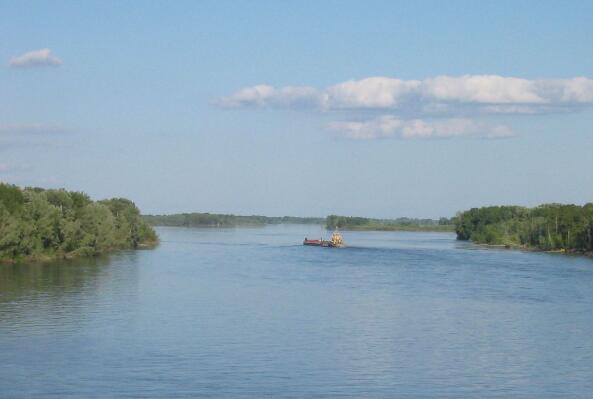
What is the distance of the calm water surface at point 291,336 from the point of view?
21469 millimetres

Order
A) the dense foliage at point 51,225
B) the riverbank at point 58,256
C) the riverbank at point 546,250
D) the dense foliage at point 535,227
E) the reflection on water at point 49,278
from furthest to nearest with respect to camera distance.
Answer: the dense foliage at point 535,227 → the riverbank at point 546,250 → the riverbank at point 58,256 → the dense foliage at point 51,225 → the reflection on water at point 49,278

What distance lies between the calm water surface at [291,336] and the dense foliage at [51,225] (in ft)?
14.1

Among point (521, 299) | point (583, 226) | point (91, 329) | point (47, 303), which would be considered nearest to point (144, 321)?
point (91, 329)

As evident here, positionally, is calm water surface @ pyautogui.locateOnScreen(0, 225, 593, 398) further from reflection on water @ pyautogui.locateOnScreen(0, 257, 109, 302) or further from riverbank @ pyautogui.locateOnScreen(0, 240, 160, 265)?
riverbank @ pyautogui.locateOnScreen(0, 240, 160, 265)

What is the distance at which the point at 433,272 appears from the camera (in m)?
58.9

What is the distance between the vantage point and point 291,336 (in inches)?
1128

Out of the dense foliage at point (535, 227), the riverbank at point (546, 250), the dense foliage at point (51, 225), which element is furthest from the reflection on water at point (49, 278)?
the dense foliage at point (535, 227)

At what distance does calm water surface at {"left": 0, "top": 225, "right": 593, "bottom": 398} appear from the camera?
21469 millimetres

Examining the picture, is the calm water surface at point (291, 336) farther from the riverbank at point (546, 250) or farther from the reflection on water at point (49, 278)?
the riverbank at point (546, 250)

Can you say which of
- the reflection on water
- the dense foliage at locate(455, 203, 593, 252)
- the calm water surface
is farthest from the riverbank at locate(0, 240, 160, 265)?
the dense foliage at locate(455, 203, 593, 252)

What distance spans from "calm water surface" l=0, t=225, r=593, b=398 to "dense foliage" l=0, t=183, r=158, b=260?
4298mm

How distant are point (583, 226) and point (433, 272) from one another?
33.0 meters

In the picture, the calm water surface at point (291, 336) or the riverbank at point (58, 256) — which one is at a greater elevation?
the riverbank at point (58, 256)

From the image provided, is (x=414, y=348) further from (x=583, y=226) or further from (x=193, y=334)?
(x=583, y=226)
